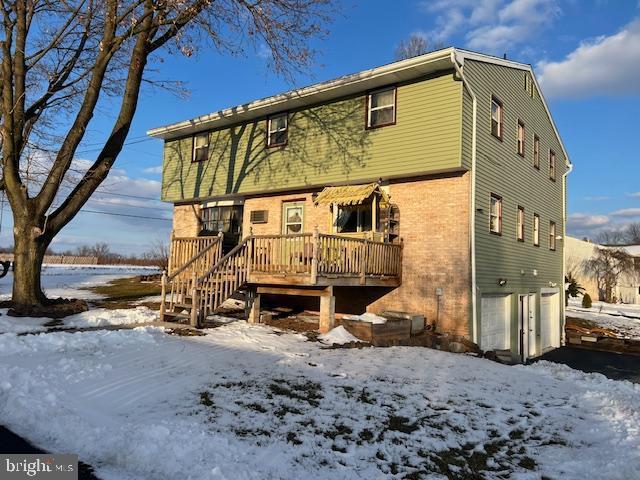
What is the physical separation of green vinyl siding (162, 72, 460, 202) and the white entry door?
7.24 m

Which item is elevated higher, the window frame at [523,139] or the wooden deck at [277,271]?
the window frame at [523,139]

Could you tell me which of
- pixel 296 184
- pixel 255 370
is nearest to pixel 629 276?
pixel 296 184

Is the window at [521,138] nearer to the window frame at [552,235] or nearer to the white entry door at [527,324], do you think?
the window frame at [552,235]

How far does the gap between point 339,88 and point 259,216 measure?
18.4 feet

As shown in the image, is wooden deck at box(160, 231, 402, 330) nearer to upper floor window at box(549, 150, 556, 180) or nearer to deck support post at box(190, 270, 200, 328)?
deck support post at box(190, 270, 200, 328)

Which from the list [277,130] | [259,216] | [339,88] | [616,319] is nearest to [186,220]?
[259,216]

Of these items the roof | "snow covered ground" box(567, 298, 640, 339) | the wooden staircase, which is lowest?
"snow covered ground" box(567, 298, 640, 339)

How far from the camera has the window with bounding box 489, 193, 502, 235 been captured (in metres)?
14.4

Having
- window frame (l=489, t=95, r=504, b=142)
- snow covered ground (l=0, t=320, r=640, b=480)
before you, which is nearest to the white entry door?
window frame (l=489, t=95, r=504, b=142)

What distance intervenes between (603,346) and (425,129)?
13.2 m

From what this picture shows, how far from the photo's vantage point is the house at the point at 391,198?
12.1 m

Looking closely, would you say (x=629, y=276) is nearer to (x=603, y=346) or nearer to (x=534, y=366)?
(x=603, y=346)

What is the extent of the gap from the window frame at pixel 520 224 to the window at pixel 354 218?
5519 mm

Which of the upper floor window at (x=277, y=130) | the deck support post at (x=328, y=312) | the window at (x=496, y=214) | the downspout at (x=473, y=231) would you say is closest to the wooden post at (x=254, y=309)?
the deck support post at (x=328, y=312)
